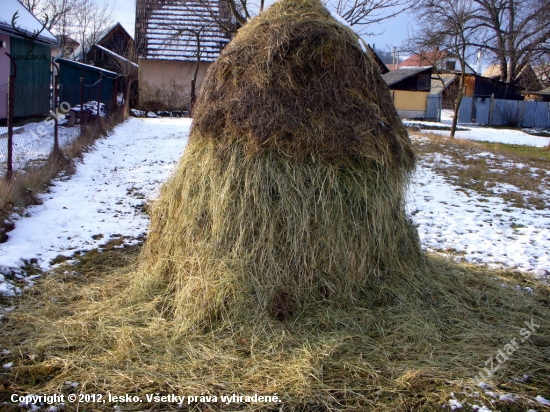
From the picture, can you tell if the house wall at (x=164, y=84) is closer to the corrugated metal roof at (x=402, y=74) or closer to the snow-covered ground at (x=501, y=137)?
the snow-covered ground at (x=501, y=137)

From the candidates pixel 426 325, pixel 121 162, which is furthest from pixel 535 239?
pixel 121 162

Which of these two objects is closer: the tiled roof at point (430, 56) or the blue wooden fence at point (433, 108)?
the tiled roof at point (430, 56)

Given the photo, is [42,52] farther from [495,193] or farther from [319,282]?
[319,282]

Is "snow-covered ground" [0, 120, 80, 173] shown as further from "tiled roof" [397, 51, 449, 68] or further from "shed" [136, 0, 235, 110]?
"tiled roof" [397, 51, 449, 68]

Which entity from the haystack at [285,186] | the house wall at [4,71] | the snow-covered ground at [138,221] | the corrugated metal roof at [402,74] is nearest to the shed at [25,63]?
the house wall at [4,71]

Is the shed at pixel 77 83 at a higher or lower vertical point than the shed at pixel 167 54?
lower

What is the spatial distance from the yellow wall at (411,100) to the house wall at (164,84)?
1601 centimetres

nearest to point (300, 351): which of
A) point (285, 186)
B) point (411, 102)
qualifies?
point (285, 186)

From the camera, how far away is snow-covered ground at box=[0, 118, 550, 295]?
5.49 meters

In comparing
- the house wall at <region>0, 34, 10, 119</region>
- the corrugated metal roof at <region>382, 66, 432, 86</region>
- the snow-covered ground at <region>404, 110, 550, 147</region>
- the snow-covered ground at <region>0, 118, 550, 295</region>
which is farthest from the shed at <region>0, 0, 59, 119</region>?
the corrugated metal roof at <region>382, 66, 432, 86</region>

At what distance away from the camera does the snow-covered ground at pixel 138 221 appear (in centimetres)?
549

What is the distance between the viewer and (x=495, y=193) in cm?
928

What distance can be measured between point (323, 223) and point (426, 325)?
3.59 feet

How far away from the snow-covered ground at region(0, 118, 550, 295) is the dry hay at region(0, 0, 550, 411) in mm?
1001
